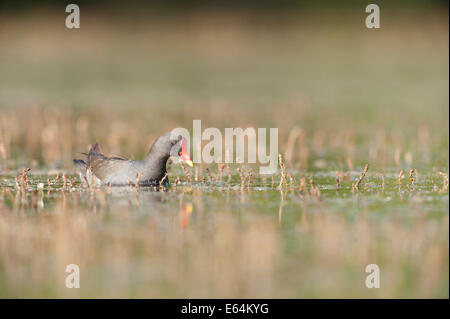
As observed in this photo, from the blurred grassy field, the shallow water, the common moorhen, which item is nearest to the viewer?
the shallow water

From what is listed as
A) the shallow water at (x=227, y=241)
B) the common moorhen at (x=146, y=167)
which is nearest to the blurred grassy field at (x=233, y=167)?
the shallow water at (x=227, y=241)

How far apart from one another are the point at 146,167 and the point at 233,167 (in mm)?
2071

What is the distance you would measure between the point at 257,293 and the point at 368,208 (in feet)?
8.61

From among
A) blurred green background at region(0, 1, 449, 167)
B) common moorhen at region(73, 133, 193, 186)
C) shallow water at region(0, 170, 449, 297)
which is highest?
blurred green background at region(0, 1, 449, 167)

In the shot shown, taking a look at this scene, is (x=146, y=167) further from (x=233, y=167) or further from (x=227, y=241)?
(x=227, y=241)

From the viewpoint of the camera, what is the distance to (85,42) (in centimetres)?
2519

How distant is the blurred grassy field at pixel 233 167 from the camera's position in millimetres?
5855

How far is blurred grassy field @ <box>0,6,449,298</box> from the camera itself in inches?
231

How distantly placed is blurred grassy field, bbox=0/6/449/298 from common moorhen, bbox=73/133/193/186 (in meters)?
0.31

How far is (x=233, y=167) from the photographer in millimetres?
10992

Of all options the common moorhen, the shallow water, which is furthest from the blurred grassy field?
the common moorhen

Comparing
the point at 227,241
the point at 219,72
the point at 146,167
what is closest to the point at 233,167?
the point at 146,167

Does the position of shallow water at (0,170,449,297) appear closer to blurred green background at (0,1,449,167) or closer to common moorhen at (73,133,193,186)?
common moorhen at (73,133,193,186)
